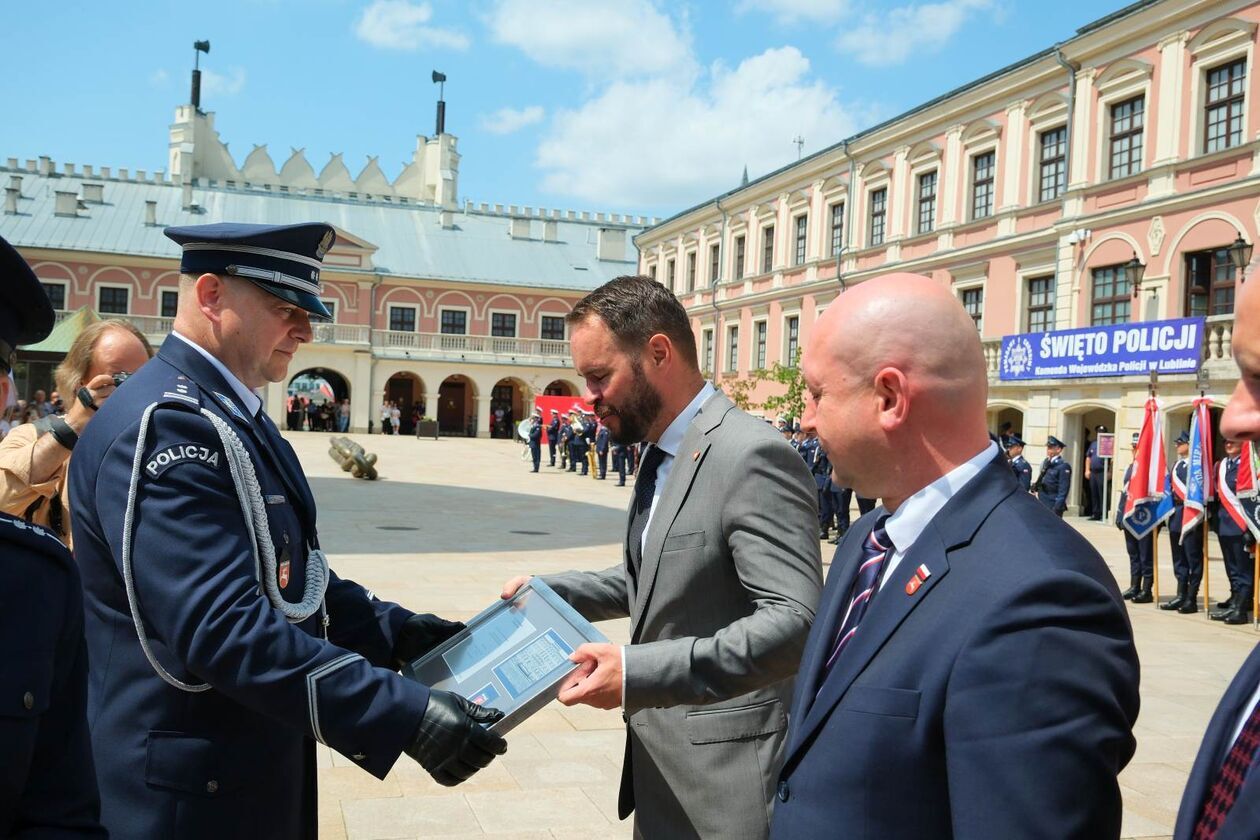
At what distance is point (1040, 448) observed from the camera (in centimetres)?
2364

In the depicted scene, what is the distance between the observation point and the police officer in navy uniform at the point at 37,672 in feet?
4.31

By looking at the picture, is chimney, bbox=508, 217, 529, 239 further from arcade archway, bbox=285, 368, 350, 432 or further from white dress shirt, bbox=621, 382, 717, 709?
white dress shirt, bbox=621, 382, 717, 709

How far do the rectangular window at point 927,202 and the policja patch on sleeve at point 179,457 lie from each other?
96.6 feet

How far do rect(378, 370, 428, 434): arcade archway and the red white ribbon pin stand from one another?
50946mm

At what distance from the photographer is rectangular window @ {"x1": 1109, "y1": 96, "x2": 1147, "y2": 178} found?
22.5 metres

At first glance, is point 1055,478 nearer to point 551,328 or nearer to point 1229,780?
point 1229,780

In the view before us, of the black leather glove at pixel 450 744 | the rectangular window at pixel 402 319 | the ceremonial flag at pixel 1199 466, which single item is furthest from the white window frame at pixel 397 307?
the black leather glove at pixel 450 744

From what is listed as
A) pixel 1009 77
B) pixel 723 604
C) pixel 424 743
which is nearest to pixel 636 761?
pixel 723 604

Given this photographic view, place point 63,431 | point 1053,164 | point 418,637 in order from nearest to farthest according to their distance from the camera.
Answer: point 418,637 → point 63,431 → point 1053,164

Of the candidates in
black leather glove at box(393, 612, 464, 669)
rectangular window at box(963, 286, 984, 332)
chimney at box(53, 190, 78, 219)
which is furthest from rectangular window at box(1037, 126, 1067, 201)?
chimney at box(53, 190, 78, 219)

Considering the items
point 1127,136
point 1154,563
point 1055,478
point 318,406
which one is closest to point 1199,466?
point 1154,563

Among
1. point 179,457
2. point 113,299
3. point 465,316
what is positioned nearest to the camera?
point 179,457

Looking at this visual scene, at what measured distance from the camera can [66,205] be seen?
49.1 m

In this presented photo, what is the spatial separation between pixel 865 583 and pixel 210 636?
124 centimetres
